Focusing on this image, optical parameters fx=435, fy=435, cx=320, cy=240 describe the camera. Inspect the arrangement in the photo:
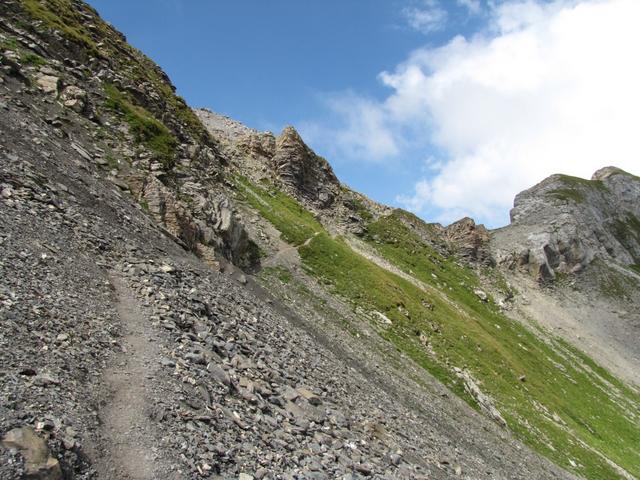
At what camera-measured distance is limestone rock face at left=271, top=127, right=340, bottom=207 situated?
306 feet

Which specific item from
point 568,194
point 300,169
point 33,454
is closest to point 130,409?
point 33,454

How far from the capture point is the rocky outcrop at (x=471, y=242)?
420 ft

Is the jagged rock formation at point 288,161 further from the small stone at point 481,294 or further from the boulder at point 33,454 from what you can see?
the boulder at point 33,454

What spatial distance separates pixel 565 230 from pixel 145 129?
481 feet

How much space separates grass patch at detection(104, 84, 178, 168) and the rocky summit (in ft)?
0.91

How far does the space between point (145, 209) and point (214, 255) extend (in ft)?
22.4

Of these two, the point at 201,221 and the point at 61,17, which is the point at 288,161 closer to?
the point at 61,17

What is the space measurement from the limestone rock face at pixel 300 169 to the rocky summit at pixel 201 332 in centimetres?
276

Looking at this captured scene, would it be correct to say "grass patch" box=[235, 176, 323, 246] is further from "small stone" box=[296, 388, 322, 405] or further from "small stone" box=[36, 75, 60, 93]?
"small stone" box=[296, 388, 322, 405]

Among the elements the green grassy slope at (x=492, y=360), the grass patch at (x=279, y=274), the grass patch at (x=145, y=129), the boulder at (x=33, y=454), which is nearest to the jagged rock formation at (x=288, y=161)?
the green grassy slope at (x=492, y=360)

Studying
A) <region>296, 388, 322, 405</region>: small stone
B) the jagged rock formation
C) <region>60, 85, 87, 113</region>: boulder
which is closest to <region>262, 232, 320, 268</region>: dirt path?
<region>60, 85, 87, 113</region>: boulder

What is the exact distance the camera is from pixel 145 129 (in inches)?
1687

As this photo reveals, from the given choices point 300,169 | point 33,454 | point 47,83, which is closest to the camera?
point 33,454

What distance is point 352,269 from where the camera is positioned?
5712 centimetres
